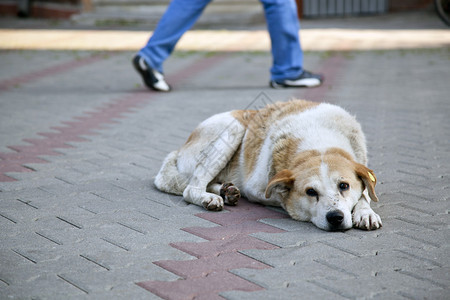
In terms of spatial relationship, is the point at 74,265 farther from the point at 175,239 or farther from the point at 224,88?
the point at 224,88

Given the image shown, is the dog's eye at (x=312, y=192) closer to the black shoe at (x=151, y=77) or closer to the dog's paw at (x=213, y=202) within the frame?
the dog's paw at (x=213, y=202)

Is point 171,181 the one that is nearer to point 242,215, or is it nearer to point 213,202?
point 213,202

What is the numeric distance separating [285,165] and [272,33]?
14.5 feet

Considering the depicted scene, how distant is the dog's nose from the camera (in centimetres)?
368

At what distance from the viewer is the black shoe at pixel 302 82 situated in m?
8.52

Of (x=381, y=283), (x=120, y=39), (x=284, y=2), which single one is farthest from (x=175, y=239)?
(x=120, y=39)

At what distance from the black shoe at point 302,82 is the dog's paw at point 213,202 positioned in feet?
14.7

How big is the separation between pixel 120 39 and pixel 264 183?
11.0m

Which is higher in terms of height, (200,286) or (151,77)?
(200,286)

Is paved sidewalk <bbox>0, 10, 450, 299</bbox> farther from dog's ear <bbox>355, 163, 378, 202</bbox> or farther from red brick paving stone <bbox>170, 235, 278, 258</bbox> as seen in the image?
dog's ear <bbox>355, 163, 378, 202</bbox>

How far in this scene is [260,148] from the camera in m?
4.44

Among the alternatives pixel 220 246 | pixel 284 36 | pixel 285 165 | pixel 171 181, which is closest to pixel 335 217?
pixel 285 165

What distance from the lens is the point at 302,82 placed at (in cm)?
855

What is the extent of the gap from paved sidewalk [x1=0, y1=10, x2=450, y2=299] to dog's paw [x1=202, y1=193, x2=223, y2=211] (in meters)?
0.06
